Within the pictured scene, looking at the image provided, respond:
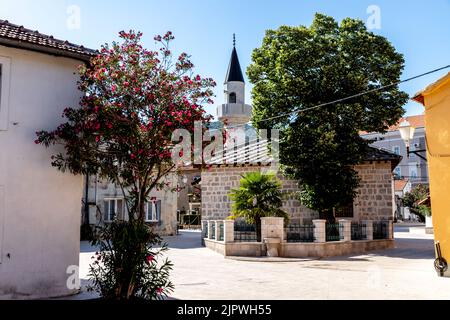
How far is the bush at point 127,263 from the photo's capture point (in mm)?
7340

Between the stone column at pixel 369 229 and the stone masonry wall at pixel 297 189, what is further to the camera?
the stone masonry wall at pixel 297 189

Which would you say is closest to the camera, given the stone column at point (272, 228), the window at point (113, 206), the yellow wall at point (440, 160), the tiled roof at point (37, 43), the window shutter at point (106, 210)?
the tiled roof at point (37, 43)

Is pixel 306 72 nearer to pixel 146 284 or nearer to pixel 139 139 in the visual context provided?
pixel 139 139

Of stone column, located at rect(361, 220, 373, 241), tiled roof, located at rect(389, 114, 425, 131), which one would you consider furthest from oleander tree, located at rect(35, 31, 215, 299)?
tiled roof, located at rect(389, 114, 425, 131)

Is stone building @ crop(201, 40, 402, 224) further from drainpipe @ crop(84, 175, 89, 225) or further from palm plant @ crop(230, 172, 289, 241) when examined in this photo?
drainpipe @ crop(84, 175, 89, 225)

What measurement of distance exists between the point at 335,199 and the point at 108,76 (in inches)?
480

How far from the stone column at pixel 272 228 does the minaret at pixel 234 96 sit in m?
23.0

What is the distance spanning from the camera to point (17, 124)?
27.9 feet

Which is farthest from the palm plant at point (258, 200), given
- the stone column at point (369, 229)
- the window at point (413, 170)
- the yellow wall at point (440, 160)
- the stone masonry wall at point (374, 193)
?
the window at point (413, 170)

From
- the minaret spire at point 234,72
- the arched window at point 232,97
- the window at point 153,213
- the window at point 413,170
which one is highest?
the minaret spire at point 234,72

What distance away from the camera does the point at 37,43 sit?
8445mm

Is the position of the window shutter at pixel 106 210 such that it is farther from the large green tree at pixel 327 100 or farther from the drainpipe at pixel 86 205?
the large green tree at pixel 327 100

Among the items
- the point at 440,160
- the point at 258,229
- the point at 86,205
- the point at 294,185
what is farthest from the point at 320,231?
the point at 86,205

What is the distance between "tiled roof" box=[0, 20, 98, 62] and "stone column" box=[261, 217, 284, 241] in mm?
8914
